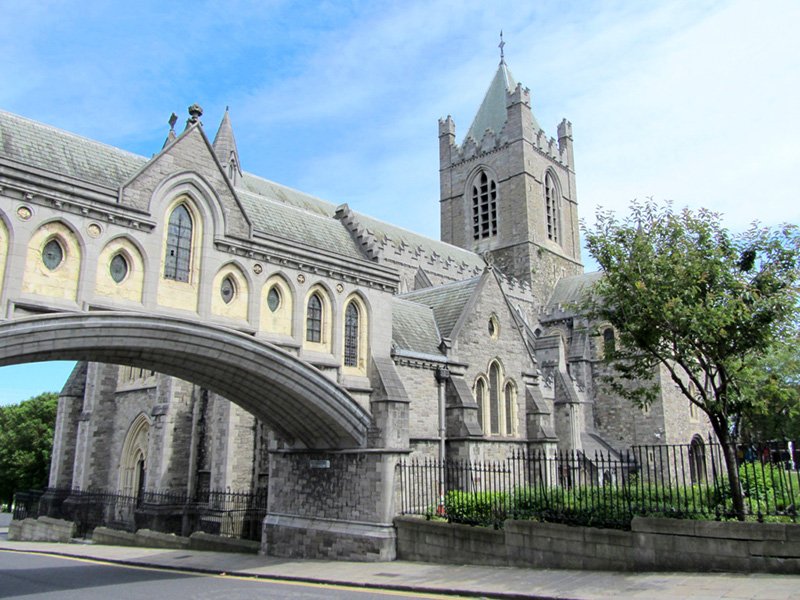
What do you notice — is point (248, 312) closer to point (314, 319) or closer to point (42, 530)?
point (314, 319)

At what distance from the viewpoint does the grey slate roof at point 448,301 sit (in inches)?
808

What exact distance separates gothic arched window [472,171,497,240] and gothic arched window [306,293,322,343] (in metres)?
39.3

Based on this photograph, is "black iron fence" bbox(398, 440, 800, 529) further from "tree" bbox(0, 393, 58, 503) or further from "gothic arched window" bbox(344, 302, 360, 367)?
"tree" bbox(0, 393, 58, 503)

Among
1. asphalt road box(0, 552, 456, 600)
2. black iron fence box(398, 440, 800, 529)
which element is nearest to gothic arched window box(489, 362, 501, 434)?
black iron fence box(398, 440, 800, 529)

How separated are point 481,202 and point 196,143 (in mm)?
43474

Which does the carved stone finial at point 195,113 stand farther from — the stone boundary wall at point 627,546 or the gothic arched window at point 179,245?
the stone boundary wall at point 627,546

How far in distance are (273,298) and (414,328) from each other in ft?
20.3

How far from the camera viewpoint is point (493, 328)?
70.1 ft

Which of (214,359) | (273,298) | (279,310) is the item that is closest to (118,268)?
(214,359)

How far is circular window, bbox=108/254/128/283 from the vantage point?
38.8 feet

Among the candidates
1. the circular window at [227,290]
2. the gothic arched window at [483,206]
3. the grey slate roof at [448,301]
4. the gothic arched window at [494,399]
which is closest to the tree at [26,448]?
the grey slate roof at [448,301]

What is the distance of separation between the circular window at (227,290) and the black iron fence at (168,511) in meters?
8.76

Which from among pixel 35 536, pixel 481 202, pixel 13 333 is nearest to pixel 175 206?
pixel 13 333

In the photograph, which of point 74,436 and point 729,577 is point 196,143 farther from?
point 74,436
